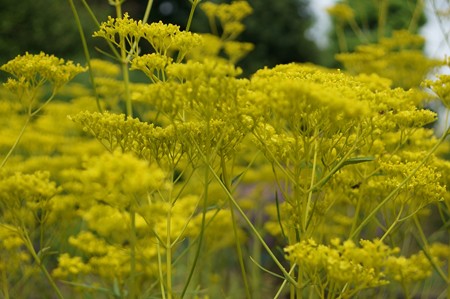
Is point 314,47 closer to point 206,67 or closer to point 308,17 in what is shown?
point 308,17

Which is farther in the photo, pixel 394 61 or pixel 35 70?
pixel 394 61

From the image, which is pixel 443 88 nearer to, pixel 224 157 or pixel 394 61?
pixel 224 157

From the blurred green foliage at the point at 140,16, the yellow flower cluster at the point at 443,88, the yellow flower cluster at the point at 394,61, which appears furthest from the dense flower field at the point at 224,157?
the blurred green foliage at the point at 140,16

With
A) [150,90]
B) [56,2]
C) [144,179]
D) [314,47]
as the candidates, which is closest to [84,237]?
[150,90]

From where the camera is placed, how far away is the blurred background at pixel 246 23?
11500mm

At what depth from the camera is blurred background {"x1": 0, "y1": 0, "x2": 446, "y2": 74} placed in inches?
453

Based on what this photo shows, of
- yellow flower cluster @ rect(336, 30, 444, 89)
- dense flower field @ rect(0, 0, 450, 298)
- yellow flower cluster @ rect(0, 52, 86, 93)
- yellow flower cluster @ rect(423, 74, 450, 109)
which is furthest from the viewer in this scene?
yellow flower cluster @ rect(336, 30, 444, 89)

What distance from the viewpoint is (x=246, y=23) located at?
17312mm

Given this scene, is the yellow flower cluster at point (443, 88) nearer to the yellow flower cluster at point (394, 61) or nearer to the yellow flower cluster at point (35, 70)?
Result: the yellow flower cluster at point (35, 70)

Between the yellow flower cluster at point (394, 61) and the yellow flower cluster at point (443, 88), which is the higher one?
the yellow flower cluster at point (443, 88)

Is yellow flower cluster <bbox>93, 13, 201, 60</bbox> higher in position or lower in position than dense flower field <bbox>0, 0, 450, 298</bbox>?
higher

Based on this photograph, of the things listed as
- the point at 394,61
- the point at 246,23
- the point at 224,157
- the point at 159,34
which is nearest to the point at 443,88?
the point at 224,157

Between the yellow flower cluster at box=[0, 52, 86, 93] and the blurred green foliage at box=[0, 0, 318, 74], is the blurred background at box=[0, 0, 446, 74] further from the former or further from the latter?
the yellow flower cluster at box=[0, 52, 86, 93]

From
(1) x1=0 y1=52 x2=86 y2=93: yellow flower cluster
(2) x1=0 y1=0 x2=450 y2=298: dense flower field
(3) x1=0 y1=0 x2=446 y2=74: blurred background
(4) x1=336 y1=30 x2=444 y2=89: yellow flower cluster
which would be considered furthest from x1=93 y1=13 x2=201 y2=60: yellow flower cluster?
(3) x1=0 y1=0 x2=446 y2=74: blurred background
